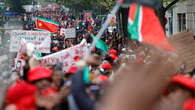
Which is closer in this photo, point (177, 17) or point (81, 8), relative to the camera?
point (177, 17)

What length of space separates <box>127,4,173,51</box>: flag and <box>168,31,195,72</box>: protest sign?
3.59 meters

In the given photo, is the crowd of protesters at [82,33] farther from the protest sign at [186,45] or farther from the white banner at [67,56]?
the white banner at [67,56]

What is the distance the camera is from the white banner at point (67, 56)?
27.7 feet

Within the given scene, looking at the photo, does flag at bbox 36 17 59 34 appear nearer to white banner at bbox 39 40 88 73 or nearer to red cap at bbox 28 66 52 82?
white banner at bbox 39 40 88 73

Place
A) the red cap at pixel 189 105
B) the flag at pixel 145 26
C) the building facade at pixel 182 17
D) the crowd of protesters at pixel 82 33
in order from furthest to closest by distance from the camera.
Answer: the building facade at pixel 182 17 → the crowd of protesters at pixel 82 33 → the flag at pixel 145 26 → the red cap at pixel 189 105

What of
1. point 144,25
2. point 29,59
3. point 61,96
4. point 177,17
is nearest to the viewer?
point 61,96

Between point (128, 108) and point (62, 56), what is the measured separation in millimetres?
4377

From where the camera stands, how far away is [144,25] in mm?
6488

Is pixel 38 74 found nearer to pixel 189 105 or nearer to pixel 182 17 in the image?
A: pixel 189 105

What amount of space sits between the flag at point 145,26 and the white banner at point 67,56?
227 cm

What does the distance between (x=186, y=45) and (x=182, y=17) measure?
14979 mm

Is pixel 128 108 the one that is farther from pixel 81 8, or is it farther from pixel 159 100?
pixel 81 8

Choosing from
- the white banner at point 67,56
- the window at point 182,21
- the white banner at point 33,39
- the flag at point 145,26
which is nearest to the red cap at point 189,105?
the flag at point 145,26

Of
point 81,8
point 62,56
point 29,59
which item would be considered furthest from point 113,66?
point 81,8
